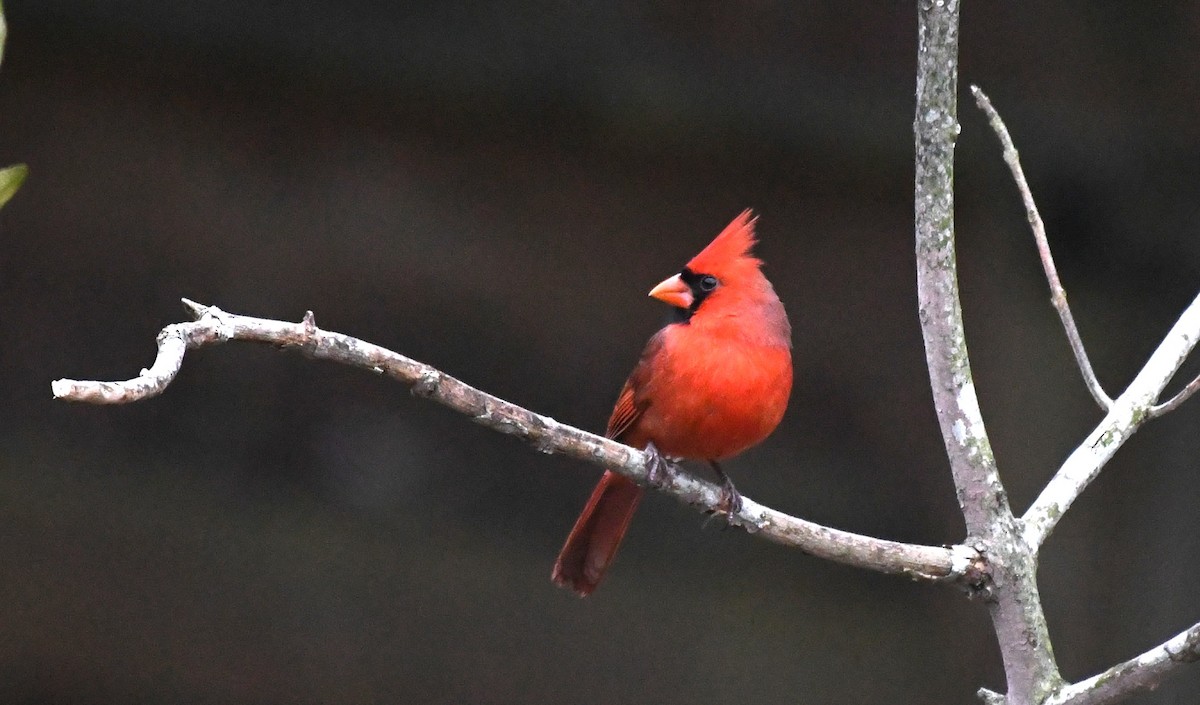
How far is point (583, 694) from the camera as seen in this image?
4.12 m

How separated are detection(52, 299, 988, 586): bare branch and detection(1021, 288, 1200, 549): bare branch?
13 cm

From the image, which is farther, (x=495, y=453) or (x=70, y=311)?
(x=495, y=453)

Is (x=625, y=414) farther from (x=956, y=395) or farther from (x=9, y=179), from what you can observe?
(x=9, y=179)

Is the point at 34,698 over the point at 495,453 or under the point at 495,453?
under

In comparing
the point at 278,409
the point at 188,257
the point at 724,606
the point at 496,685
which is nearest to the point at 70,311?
the point at 188,257

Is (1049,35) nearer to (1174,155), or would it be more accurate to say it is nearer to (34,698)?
(1174,155)

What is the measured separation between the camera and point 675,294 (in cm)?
298

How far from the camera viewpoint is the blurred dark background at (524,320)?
3.88 metres

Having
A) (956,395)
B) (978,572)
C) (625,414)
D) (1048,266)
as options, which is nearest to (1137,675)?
(978,572)

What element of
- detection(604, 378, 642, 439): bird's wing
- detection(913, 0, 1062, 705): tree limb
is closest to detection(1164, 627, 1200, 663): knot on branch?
detection(913, 0, 1062, 705): tree limb

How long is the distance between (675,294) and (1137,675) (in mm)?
1328

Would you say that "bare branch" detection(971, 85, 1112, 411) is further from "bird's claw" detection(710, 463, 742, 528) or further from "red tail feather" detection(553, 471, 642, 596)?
"red tail feather" detection(553, 471, 642, 596)

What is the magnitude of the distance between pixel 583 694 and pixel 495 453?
2.42 ft

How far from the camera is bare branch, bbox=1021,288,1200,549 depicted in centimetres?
226
